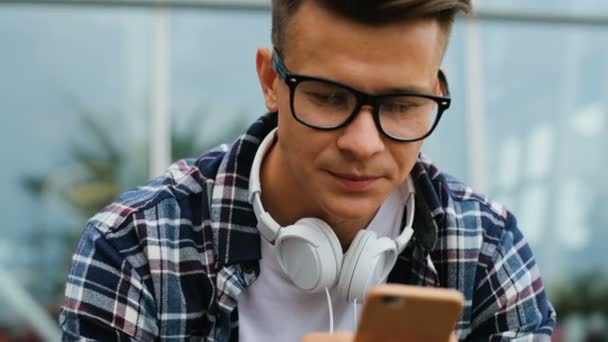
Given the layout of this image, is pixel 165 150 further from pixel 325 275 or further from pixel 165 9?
pixel 325 275

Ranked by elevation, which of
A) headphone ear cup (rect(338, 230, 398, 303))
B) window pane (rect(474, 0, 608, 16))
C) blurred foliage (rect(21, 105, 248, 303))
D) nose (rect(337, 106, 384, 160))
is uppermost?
window pane (rect(474, 0, 608, 16))

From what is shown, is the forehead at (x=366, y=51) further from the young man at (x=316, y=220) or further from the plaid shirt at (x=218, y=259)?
the plaid shirt at (x=218, y=259)

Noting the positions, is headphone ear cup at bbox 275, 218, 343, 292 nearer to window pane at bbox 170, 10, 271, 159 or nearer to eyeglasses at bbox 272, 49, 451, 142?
eyeglasses at bbox 272, 49, 451, 142

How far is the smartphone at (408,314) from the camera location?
40.4 inches

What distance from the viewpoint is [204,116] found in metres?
5.62

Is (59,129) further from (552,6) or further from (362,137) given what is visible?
(362,137)

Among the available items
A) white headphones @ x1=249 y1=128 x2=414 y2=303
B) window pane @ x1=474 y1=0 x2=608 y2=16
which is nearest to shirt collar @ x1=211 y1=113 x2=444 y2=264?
white headphones @ x1=249 y1=128 x2=414 y2=303

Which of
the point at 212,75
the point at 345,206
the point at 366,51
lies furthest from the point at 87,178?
the point at 366,51

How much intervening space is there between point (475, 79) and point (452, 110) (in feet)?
0.91

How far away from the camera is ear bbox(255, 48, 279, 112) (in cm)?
175

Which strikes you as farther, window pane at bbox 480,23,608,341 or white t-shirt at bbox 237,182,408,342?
window pane at bbox 480,23,608,341

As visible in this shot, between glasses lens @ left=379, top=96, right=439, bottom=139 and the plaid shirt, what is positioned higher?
glasses lens @ left=379, top=96, right=439, bottom=139

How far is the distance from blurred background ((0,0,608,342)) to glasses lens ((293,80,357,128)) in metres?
4.09

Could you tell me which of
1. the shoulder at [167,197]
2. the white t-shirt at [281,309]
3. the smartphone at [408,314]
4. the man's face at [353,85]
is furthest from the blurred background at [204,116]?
the smartphone at [408,314]
